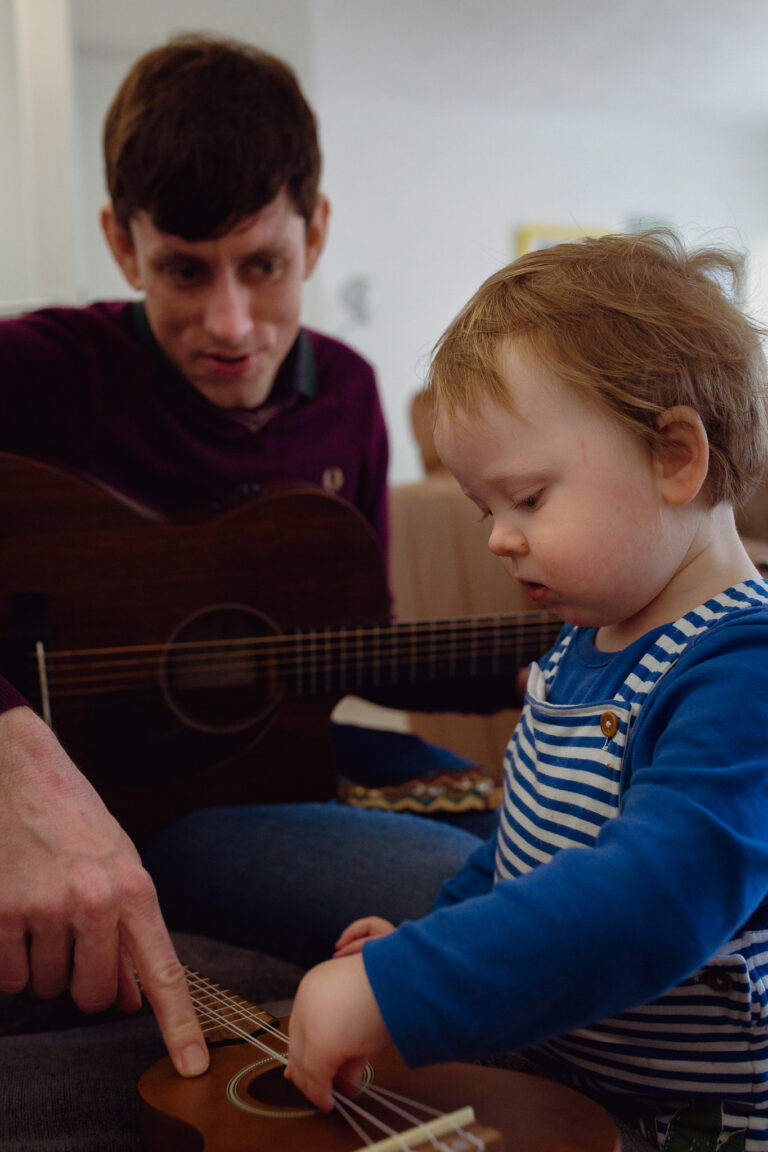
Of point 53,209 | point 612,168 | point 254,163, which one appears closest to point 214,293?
point 254,163

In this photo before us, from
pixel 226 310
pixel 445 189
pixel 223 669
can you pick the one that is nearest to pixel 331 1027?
pixel 223 669

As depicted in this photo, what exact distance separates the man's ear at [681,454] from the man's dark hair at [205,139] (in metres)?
0.68

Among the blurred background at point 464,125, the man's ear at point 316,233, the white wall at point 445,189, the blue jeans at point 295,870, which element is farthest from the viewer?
the white wall at point 445,189

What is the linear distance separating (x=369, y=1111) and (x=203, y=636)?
0.72m

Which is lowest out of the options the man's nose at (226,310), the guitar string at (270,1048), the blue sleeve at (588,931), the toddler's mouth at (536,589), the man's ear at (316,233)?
the guitar string at (270,1048)

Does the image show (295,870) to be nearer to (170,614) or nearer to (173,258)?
(170,614)

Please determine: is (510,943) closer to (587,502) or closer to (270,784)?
(587,502)

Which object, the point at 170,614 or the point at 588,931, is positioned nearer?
the point at 588,931

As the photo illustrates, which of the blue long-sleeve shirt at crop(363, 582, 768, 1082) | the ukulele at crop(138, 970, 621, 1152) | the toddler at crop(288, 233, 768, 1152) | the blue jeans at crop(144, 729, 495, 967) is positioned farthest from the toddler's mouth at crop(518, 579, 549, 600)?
the blue jeans at crop(144, 729, 495, 967)

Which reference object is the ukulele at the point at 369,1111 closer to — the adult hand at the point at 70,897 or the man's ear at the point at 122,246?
the adult hand at the point at 70,897

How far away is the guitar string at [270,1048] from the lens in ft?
1.68

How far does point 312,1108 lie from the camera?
543 millimetres

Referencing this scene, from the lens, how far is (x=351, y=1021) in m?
0.50

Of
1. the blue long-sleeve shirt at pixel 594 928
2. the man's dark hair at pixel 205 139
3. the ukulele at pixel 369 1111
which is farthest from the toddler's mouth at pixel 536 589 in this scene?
the man's dark hair at pixel 205 139
